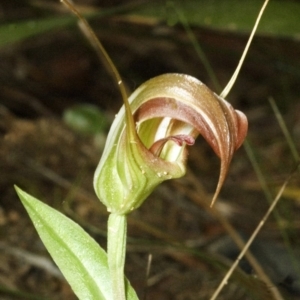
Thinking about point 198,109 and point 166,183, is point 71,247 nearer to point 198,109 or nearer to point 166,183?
point 198,109

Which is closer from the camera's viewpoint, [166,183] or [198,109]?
[198,109]

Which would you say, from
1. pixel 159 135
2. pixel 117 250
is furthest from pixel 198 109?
pixel 117 250

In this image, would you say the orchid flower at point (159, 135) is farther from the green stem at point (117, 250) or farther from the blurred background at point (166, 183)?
the blurred background at point (166, 183)

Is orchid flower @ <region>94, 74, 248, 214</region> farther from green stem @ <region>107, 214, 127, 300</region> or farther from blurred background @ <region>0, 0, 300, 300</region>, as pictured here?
blurred background @ <region>0, 0, 300, 300</region>

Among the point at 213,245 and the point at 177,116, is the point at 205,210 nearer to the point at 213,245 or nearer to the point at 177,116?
the point at 213,245

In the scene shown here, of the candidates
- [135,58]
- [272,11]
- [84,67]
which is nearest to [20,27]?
[272,11]

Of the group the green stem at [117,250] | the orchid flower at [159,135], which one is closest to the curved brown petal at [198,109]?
the orchid flower at [159,135]
